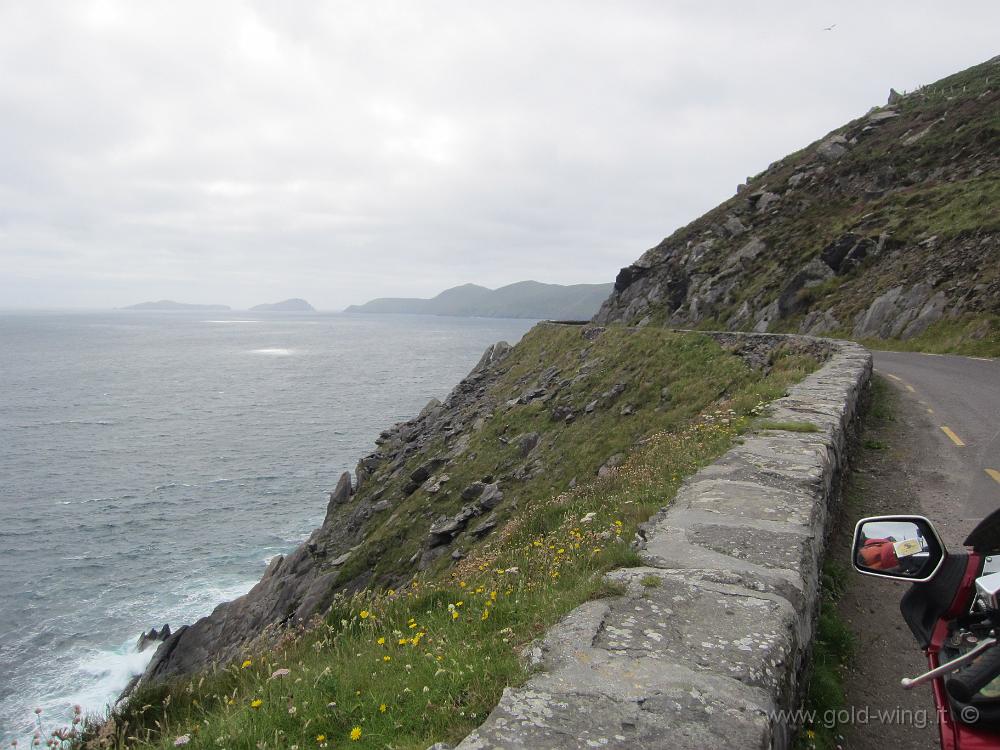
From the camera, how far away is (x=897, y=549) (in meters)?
2.87

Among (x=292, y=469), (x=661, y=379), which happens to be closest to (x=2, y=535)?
(x=292, y=469)

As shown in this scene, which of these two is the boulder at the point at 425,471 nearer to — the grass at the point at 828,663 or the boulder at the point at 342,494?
the boulder at the point at 342,494

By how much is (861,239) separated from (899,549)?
4663 cm

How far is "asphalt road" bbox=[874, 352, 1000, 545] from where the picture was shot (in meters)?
8.46

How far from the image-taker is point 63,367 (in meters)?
111

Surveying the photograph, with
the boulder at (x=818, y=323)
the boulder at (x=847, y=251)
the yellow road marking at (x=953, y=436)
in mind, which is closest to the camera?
the yellow road marking at (x=953, y=436)

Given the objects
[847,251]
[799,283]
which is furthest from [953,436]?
[847,251]

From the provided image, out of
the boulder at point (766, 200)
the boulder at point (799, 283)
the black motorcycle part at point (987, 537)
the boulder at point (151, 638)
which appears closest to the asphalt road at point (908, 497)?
the black motorcycle part at point (987, 537)

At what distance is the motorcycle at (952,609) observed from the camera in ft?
7.82

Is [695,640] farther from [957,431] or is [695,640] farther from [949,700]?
[957,431]

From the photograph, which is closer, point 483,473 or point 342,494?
point 483,473

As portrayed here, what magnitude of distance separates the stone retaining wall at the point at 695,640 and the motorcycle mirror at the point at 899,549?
105 centimetres

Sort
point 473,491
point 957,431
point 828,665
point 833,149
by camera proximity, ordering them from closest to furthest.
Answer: point 828,665 → point 957,431 → point 473,491 → point 833,149

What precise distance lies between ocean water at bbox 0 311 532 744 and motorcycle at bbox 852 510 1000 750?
83.6 feet
